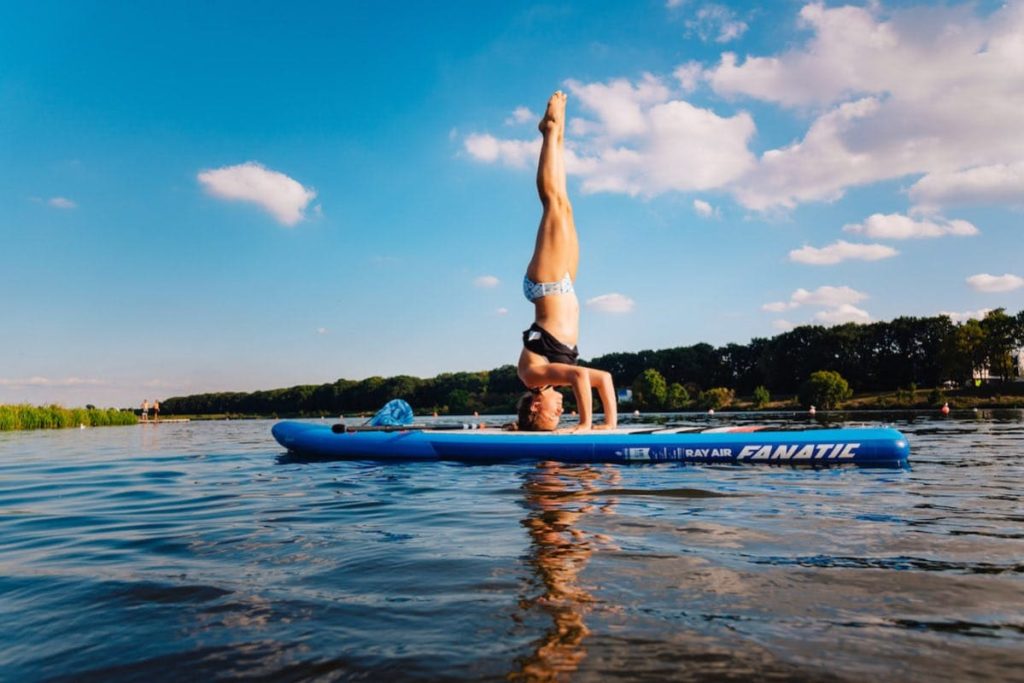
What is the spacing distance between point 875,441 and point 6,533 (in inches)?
354

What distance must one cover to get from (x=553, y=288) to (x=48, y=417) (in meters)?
29.8

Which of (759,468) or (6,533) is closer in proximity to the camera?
(6,533)

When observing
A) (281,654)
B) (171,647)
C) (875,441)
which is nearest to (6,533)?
(171,647)

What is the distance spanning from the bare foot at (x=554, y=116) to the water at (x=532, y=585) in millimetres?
5425

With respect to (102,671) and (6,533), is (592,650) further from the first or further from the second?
(6,533)

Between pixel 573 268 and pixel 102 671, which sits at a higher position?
pixel 573 268

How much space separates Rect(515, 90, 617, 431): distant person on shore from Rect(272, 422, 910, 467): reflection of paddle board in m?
0.61

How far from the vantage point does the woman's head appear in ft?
33.1

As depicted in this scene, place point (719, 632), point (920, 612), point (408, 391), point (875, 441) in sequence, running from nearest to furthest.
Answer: point (719, 632), point (920, 612), point (875, 441), point (408, 391)

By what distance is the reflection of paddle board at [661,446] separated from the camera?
8.00 m

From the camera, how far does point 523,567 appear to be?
3.41 metres

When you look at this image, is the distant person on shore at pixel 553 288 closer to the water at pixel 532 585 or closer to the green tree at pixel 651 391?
the water at pixel 532 585

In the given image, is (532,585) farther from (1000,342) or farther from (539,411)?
(1000,342)

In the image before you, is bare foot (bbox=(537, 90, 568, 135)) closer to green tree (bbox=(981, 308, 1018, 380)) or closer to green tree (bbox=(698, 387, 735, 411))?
green tree (bbox=(698, 387, 735, 411))
